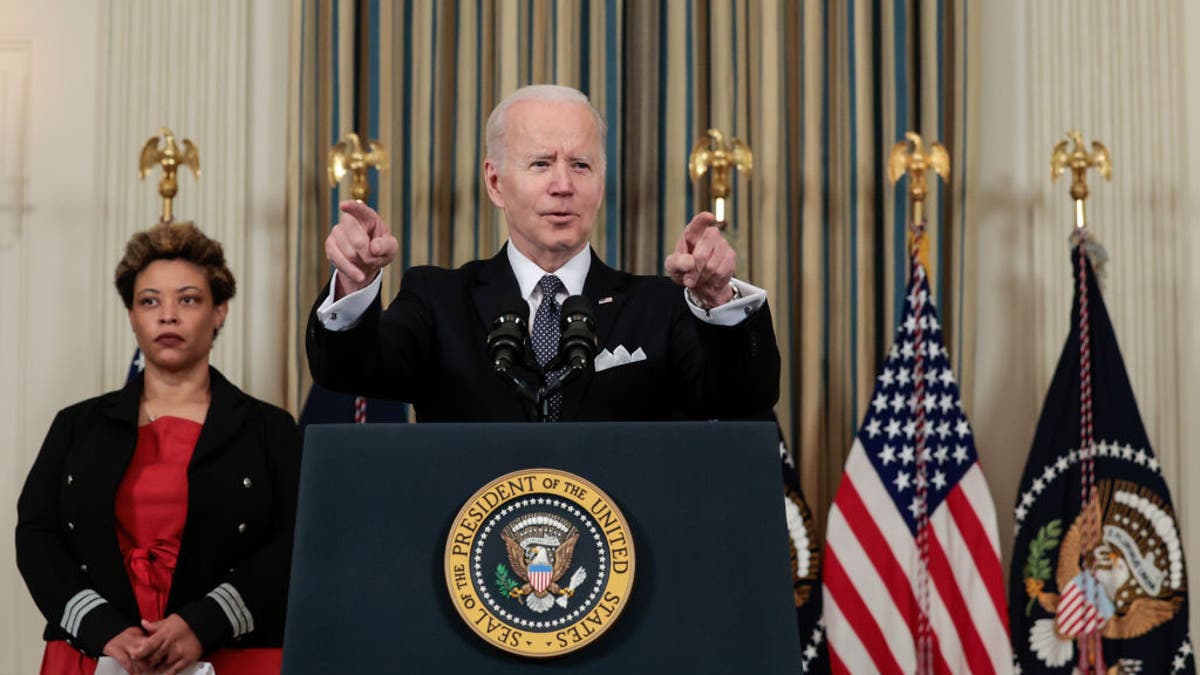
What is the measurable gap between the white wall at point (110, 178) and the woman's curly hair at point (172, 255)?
4.88 feet

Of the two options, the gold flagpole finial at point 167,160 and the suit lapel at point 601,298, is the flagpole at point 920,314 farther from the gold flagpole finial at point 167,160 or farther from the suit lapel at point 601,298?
the suit lapel at point 601,298

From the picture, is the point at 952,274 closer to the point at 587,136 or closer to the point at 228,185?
the point at 228,185

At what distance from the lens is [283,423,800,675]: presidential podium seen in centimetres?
158

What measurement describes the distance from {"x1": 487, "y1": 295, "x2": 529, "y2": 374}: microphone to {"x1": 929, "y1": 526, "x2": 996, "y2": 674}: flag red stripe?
3267mm

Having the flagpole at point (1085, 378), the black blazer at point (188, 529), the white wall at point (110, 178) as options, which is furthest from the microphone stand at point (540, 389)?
the white wall at point (110, 178)

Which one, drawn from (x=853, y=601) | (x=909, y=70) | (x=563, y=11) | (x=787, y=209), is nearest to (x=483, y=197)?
(x=563, y=11)

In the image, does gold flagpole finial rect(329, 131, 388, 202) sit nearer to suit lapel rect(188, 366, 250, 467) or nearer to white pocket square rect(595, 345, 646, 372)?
suit lapel rect(188, 366, 250, 467)

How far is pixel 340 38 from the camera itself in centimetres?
545

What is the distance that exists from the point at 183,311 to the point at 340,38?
195 cm

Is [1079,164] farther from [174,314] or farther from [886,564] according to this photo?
[174,314]

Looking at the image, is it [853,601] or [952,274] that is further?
[952,274]

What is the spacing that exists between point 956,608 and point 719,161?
1.67 meters

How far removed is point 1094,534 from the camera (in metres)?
4.72

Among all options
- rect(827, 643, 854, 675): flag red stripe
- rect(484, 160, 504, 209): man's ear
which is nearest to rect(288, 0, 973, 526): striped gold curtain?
rect(827, 643, 854, 675): flag red stripe
